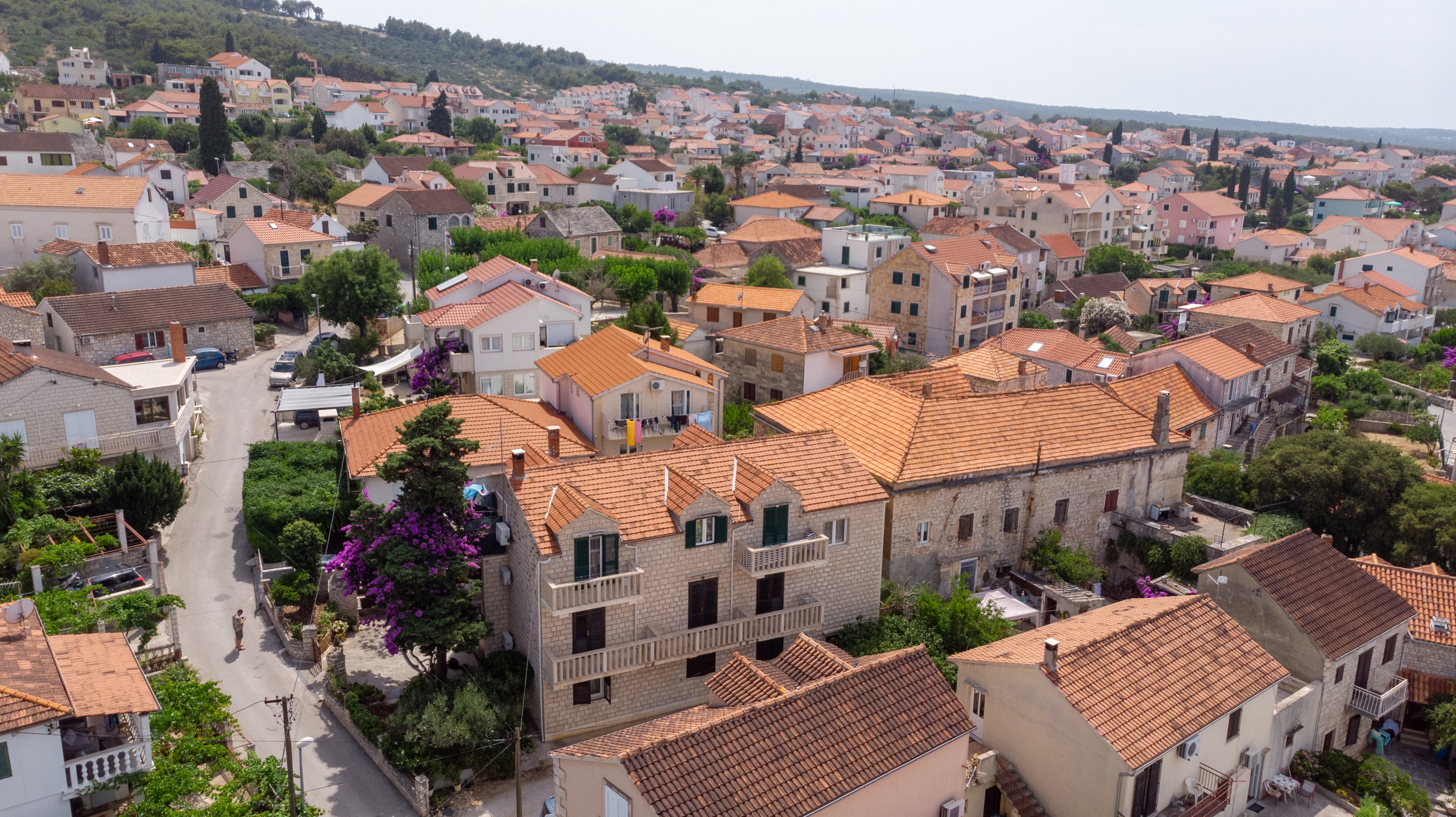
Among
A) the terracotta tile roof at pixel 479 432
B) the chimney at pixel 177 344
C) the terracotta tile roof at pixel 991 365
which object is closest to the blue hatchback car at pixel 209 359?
the chimney at pixel 177 344

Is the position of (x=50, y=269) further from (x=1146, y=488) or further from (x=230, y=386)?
(x=1146, y=488)

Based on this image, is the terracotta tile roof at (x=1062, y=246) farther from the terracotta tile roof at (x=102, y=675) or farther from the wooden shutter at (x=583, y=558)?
the terracotta tile roof at (x=102, y=675)

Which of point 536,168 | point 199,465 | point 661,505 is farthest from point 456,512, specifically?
point 536,168

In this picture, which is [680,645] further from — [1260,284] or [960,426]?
[1260,284]

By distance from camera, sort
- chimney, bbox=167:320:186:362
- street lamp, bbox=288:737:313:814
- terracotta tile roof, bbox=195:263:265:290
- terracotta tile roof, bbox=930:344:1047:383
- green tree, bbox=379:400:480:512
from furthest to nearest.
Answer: terracotta tile roof, bbox=195:263:265:290
terracotta tile roof, bbox=930:344:1047:383
chimney, bbox=167:320:186:362
green tree, bbox=379:400:480:512
street lamp, bbox=288:737:313:814

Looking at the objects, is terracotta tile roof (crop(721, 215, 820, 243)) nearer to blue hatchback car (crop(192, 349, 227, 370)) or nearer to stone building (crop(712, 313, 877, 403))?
stone building (crop(712, 313, 877, 403))

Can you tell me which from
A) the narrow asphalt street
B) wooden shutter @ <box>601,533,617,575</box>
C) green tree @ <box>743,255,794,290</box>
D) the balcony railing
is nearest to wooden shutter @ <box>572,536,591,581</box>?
wooden shutter @ <box>601,533,617,575</box>

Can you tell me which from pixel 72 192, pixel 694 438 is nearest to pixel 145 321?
pixel 72 192
